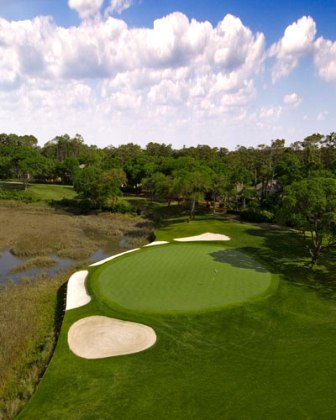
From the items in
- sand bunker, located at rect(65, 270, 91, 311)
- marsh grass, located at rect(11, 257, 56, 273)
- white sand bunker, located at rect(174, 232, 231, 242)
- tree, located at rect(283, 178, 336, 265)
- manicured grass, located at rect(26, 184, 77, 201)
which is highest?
tree, located at rect(283, 178, 336, 265)

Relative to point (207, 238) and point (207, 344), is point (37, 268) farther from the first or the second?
point (207, 344)

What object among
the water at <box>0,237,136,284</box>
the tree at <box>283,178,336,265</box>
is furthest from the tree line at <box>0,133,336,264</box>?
the water at <box>0,237,136,284</box>

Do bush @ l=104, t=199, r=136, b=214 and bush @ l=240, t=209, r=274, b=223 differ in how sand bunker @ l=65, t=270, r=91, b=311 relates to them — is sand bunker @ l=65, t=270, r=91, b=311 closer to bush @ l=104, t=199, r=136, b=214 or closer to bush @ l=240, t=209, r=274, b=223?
bush @ l=240, t=209, r=274, b=223

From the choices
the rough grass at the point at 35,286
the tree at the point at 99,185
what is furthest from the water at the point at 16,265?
the tree at the point at 99,185

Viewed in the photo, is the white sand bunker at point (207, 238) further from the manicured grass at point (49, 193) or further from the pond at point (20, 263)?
the manicured grass at point (49, 193)

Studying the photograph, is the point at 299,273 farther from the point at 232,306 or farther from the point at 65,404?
the point at 65,404

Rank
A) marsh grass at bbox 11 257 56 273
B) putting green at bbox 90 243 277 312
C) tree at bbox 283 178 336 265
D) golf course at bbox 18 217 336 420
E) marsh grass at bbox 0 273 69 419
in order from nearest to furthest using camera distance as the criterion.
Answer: golf course at bbox 18 217 336 420
marsh grass at bbox 0 273 69 419
putting green at bbox 90 243 277 312
tree at bbox 283 178 336 265
marsh grass at bbox 11 257 56 273
